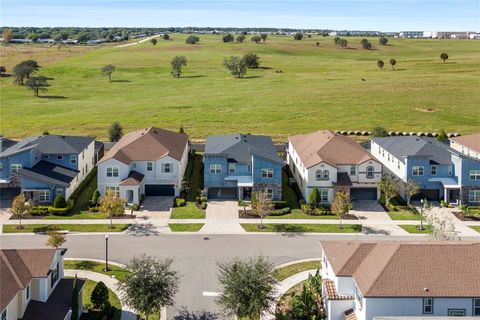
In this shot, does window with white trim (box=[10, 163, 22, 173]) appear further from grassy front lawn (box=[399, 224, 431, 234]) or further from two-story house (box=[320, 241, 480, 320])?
grassy front lawn (box=[399, 224, 431, 234])

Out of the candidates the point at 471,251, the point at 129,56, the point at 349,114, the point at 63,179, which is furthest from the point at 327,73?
the point at 471,251

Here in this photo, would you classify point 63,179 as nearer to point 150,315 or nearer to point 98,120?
point 150,315

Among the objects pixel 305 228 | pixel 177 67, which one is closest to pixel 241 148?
pixel 305 228

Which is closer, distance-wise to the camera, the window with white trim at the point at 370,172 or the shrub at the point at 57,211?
the shrub at the point at 57,211

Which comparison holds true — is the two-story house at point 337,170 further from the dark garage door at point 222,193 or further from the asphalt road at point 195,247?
the asphalt road at point 195,247

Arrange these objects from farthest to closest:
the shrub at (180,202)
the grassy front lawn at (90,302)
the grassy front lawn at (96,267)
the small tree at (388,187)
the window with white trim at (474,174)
→ the window with white trim at (474,174), the shrub at (180,202), the small tree at (388,187), the grassy front lawn at (96,267), the grassy front lawn at (90,302)

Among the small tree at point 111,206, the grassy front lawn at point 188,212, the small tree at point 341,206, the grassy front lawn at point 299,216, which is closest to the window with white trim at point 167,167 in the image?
the grassy front lawn at point 188,212
